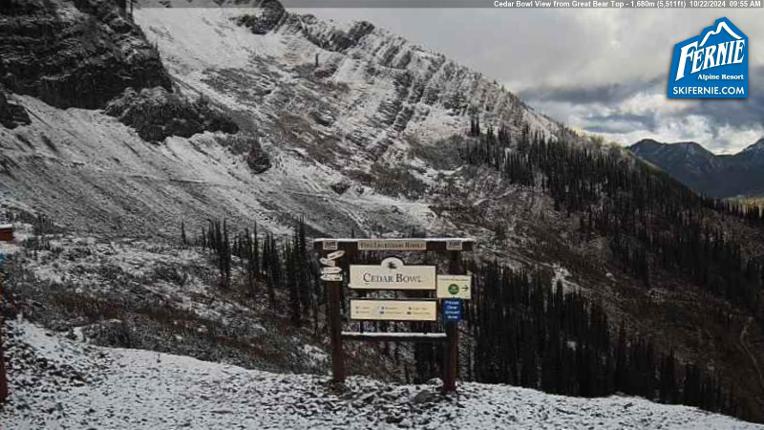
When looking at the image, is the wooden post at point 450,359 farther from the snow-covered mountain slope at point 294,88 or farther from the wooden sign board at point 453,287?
the snow-covered mountain slope at point 294,88

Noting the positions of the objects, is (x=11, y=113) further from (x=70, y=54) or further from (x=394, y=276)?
(x=394, y=276)

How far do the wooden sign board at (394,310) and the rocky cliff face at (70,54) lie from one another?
3742 inches

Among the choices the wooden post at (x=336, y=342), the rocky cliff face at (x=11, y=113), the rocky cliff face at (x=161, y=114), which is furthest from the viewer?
the rocky cliff face at (x=161, y=114)

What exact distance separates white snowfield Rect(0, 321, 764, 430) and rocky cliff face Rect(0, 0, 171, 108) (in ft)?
296

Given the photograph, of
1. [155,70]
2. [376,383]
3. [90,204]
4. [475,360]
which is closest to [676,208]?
[475,360]

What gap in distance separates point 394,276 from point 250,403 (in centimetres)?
587

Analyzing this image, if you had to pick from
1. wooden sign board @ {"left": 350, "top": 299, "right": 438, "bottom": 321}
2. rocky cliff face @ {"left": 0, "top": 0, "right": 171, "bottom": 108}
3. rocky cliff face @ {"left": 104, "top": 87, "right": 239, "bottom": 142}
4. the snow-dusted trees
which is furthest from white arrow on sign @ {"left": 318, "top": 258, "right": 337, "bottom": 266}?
rocky cliff face @ {"left": 104, "top": 87, "right": 239, "bottom": 142}

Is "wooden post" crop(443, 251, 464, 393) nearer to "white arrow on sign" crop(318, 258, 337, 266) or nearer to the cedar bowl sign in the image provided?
the cedar bowl sign

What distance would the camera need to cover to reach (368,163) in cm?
15738

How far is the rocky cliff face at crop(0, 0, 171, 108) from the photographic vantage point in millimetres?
94875

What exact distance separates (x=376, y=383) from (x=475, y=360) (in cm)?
6072

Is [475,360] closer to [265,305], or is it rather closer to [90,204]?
[265,305]

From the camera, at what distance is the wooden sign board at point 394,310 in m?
17.8

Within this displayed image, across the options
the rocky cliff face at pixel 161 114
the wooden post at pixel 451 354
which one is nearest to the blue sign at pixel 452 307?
the wooden post at pixel 451 354
